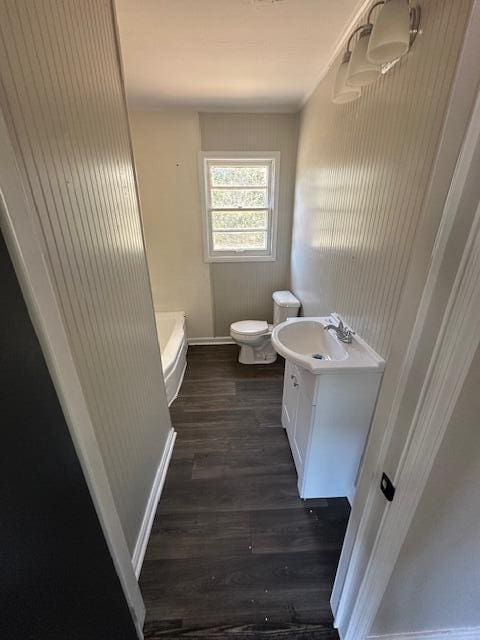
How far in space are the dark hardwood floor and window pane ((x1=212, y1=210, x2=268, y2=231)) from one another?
2.04 m

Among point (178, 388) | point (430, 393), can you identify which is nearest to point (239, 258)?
point (178, 388)

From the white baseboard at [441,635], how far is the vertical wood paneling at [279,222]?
8.92 feet

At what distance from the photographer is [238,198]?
2.97 m

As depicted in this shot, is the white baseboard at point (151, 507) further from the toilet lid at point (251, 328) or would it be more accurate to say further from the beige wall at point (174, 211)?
the beige wall at point (174, 211)

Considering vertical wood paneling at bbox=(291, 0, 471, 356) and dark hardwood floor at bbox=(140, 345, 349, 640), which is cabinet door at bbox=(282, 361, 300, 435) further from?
vertical wood paneling at bbox=(291, 0, 471, 356)

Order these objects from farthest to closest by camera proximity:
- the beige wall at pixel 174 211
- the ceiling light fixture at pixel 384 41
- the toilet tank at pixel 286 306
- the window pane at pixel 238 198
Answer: the window pane at pixel 238 198 < the toilet tank at pixel 286 306 < the beige wall at pixel 174 211 < the ceiling light fixture at pixel 384 41

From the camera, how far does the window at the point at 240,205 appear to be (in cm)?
283

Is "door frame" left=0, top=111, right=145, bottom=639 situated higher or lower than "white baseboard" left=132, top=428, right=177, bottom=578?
higher

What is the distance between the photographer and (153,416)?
1616 mm

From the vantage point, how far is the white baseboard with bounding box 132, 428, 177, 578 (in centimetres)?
128

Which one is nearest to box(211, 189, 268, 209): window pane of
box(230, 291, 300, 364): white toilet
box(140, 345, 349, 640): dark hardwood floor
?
box(230, 291, 300, 364): white toilet

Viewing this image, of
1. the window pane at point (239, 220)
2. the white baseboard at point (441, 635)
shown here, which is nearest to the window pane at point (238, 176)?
the window pane at point (239, 220)

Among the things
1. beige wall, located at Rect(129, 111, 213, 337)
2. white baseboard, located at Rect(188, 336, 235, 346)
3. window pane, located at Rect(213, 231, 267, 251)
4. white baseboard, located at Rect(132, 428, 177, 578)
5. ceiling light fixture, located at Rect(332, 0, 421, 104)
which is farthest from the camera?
white baseboard, located at Rect(188, 336, 235, 346)

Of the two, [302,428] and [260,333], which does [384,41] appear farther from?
[260,333]
